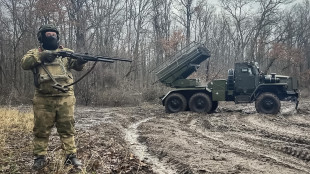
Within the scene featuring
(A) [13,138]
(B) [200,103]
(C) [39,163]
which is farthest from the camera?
(B) [200,103]

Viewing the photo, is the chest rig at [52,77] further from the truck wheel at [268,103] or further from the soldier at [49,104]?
the truck wheel at [268,103]

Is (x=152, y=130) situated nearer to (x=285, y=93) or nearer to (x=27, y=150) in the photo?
(x=27, y=150)

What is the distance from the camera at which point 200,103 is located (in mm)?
12820

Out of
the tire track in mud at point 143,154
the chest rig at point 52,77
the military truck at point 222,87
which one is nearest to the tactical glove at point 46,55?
the chest rig at point 52,77

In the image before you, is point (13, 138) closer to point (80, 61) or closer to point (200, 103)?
point (80, 61)

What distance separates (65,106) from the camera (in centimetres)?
400

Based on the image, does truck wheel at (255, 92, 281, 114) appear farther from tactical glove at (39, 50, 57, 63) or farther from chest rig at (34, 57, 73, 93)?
tactical glove at (39, 50, 57, 63)

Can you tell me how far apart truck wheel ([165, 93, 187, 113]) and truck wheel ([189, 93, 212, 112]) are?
0.36 metres

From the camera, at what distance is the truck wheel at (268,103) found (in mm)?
11703

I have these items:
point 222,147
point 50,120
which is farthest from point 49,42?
point 222,147

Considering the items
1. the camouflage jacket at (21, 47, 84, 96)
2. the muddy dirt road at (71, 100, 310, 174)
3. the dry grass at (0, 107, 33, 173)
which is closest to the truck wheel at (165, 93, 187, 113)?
the muddy dirt road at (71, 100, 310, 174)

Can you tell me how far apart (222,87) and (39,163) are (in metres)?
9.88

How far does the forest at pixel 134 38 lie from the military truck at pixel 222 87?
1.88 m

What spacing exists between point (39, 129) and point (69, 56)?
106cm
